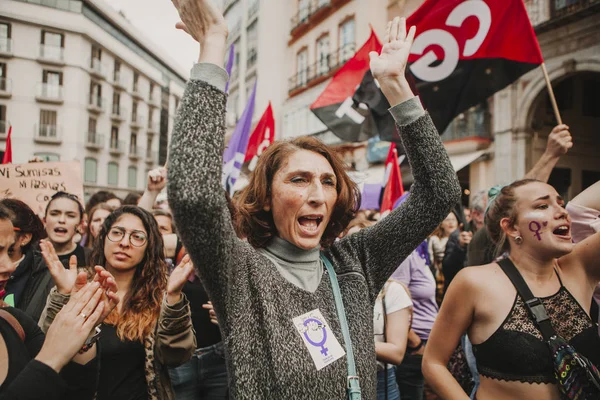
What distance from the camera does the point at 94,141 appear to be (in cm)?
3700

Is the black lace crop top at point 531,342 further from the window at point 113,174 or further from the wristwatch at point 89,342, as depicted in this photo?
the window at point 113,174

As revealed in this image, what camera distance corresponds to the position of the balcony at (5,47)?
1312 inches

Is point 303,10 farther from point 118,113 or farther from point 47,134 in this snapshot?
point 118,113

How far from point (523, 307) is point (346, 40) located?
64.5 feet

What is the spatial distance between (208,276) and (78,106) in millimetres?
38428

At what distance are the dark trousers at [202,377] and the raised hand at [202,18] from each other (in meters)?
2.50

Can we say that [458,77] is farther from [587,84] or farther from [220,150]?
[587,84]

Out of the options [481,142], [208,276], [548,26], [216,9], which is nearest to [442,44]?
[216,9]

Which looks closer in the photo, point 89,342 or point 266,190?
point 266,190

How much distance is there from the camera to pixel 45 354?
1.50m

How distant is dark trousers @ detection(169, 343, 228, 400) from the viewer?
10.4ft

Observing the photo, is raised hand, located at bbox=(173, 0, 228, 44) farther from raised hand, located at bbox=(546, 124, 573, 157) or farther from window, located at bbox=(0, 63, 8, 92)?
window, located at bbox=(0, 63, 8, 92)

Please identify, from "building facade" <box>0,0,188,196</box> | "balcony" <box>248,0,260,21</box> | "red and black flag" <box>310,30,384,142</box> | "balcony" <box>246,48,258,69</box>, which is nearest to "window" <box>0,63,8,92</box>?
"building facade" <box>0,0,188,196</box>

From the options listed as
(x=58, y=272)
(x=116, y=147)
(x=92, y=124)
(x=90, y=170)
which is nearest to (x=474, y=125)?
(x=58, y=272)
